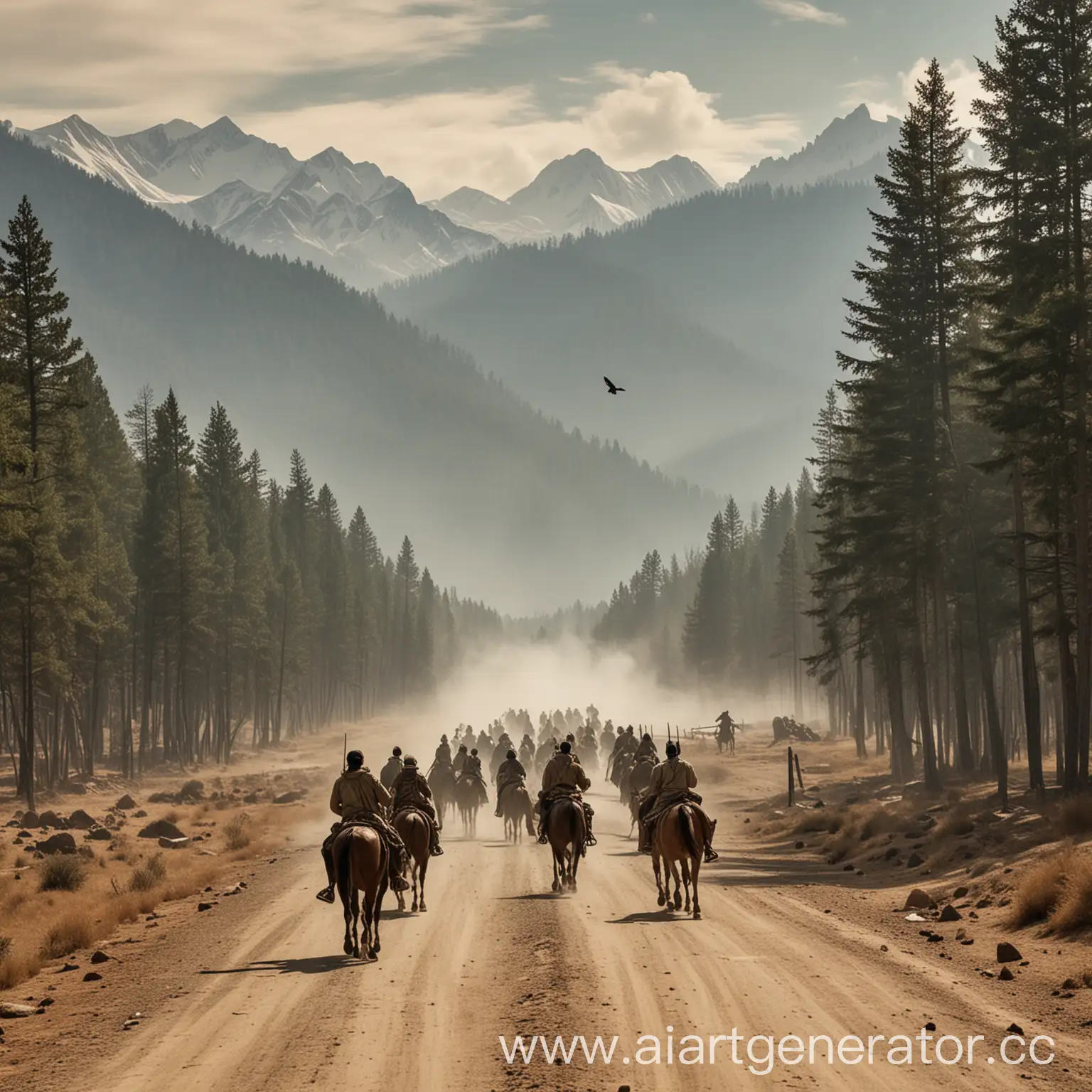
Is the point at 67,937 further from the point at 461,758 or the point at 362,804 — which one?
the point at 461,758

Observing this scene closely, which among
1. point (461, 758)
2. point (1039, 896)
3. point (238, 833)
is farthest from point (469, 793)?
point (1039, 896)

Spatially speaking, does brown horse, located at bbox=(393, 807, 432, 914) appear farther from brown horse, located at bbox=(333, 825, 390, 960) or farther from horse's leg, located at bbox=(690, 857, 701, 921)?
horse's leg, located at bbox=(690, 857, 701, 921)

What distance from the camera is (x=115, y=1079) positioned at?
11.6m

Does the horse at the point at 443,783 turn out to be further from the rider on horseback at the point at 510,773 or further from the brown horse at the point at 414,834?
the brown horse at the point at 414,834

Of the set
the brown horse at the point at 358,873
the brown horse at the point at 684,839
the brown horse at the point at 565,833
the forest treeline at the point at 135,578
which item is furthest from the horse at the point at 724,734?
the brown horse at the point at 358,873

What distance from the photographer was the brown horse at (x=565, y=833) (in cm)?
2353

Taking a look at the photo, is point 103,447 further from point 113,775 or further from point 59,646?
point 59,646

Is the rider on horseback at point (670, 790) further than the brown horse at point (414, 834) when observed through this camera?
No

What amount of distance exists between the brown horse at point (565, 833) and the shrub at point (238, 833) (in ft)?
45.2

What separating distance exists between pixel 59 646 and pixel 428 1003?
4117 centimetres

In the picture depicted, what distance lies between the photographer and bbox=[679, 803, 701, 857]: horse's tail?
20312 millimetres

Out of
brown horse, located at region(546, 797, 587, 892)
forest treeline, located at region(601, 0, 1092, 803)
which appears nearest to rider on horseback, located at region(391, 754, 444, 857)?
brown horse, located at region(546, 797, 587, 892)

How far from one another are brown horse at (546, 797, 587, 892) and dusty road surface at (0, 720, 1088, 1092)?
4.63 ft

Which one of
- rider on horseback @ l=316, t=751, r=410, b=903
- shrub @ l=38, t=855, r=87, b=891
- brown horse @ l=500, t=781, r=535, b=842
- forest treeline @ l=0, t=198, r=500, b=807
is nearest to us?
rider on horseback @ l=316, t=751, r=410, b=903
